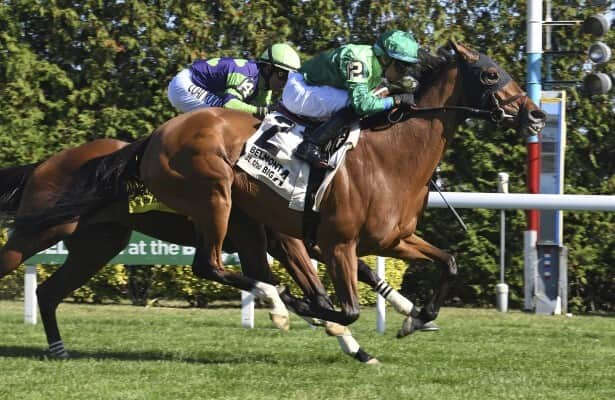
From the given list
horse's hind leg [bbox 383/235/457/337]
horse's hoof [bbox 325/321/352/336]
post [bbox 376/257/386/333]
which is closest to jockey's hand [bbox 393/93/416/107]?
horse's hind leg [bbox 383/235/457/337]

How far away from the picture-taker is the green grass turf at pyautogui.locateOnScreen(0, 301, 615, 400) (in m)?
4.99

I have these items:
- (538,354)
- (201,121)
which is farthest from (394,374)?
(201,121)

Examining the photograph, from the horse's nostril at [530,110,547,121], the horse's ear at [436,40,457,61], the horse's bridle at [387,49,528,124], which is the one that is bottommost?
the horse's nostril at [530,110,547,121]

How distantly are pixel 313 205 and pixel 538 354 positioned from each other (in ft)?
5.40

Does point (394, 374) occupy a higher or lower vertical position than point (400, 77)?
lower

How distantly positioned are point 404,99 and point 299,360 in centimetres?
152

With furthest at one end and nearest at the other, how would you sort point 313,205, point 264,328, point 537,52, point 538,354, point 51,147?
point 51,147 < point 537,52 < point 264,328 < point 538,354 < point 313,205

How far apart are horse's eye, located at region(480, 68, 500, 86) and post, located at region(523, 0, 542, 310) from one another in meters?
3.16

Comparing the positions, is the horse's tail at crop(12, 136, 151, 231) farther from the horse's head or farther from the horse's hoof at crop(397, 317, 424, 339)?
the horse's head

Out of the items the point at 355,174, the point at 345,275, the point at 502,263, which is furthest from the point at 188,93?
the point at 502,263

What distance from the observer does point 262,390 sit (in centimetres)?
500

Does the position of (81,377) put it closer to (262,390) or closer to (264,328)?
(262,390)

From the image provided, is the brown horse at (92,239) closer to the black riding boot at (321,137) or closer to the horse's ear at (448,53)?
the black riding boot at (321,137)

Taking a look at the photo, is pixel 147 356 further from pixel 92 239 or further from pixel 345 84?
pixel 345 84
